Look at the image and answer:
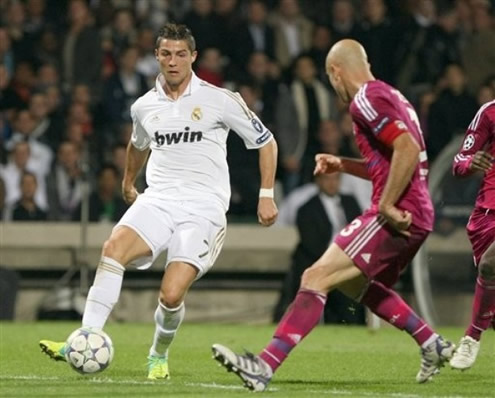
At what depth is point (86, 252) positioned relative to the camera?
61.0 ft

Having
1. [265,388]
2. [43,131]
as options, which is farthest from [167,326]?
[43,131]

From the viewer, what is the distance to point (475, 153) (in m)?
11.1

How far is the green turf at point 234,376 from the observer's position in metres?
9.68

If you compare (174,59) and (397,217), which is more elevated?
(174,59)

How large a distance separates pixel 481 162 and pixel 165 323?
2.48 metres

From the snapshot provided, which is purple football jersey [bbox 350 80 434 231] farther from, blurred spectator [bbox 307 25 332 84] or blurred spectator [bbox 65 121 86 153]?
blurred spectator [bbox 307 25 332 84]

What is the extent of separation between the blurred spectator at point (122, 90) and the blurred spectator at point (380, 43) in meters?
2.92

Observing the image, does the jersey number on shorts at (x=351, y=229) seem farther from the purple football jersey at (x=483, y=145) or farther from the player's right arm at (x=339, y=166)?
the purple football jersey at (x=483, y=145)

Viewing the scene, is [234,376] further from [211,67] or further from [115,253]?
[211,67]

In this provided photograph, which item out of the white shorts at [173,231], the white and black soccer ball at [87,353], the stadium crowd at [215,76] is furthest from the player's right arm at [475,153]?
the stadium crowd at [215,76]

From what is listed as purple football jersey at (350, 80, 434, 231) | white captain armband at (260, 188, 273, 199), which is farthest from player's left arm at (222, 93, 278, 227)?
purple football jersey at (350, 80, 434, 231)

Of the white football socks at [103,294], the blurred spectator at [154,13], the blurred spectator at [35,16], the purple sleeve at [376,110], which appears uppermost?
the purple sleeve at [376,110]

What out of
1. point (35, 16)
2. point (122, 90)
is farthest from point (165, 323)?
point (35, 16)

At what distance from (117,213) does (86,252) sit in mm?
759
